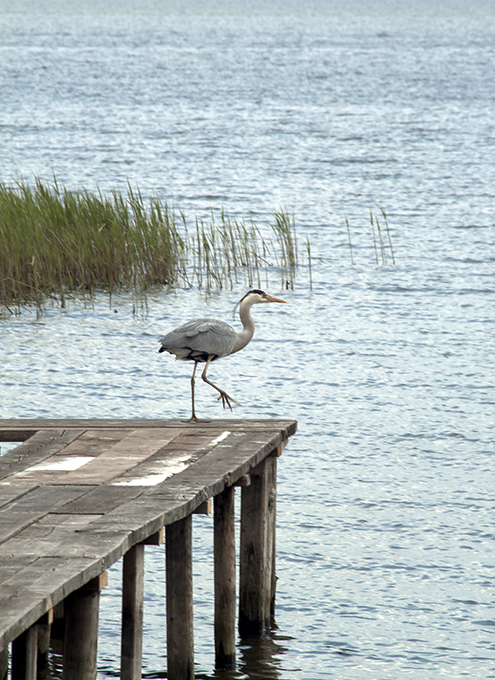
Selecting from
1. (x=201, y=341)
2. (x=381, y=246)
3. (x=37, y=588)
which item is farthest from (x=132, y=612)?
A: (x=381, y=246)

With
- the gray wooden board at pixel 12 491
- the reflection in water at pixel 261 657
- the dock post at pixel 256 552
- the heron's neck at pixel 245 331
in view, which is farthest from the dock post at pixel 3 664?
the heron's neck at pixel 245 331

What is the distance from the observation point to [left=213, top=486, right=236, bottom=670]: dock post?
734 centimetres

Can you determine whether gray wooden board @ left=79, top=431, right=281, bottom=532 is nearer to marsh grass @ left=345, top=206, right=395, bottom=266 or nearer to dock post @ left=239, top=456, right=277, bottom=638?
dock post @ left=239, top=456, right=277, bottom=638

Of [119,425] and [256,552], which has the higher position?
[119,425]

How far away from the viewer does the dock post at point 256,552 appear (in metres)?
7.73

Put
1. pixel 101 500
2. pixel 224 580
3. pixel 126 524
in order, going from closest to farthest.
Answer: pixel 126 524
pixel 101 500
pixel 224 580

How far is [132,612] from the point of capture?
608cm

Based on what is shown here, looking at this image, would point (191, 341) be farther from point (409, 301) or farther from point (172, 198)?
point (172, 198)

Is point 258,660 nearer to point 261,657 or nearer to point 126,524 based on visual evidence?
point 261,657

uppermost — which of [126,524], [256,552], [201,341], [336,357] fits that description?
[336,357]

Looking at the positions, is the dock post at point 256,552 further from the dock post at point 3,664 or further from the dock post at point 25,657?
the dock post at point 25,657

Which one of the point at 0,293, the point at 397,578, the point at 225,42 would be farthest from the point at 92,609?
the point at 225,42

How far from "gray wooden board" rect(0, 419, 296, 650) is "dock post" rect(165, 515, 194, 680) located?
12.5 inches

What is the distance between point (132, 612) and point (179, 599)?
0.66m
